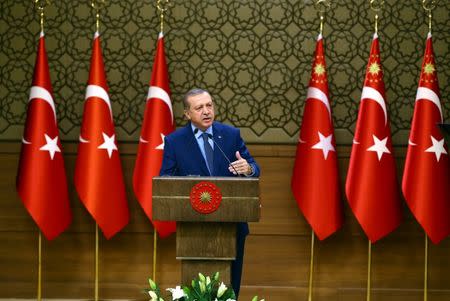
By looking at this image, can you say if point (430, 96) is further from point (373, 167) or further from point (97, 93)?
point (97, 93)

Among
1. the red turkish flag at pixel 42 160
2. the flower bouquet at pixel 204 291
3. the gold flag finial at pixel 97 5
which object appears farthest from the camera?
the gold flag finial at pixel 97 5

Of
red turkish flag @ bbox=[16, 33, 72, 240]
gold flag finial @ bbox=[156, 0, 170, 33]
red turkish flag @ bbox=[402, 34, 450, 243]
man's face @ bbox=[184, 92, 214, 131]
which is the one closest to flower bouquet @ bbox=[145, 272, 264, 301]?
man's face @ bbox=[184, 92, 214, 131]

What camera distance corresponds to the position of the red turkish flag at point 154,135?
207 inches

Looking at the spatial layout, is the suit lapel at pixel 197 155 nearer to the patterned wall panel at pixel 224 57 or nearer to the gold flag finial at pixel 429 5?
the patterned wall panel at pixel 224 57

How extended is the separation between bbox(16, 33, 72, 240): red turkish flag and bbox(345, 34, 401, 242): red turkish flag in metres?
2.06

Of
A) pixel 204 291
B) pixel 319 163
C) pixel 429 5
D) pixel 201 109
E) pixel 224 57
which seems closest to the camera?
pixel 204 291

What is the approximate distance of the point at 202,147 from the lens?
393 cm

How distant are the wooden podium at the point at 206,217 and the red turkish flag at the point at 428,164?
7.03 ft

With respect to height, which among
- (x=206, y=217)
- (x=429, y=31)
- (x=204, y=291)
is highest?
(x=429, y=31)

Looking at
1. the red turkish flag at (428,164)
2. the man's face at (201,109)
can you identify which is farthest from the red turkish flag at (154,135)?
the red turkish flag at (428,164)

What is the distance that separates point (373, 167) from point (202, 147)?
66.1 inches

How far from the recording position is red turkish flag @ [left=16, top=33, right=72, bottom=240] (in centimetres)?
520

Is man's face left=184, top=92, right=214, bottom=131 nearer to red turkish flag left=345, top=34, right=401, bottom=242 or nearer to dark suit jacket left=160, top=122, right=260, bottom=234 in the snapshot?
dark suit jacket left=160, top=122, right=260, bottom=234

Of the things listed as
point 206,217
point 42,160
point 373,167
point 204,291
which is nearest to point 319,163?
point 373,167
